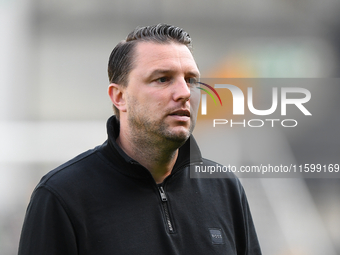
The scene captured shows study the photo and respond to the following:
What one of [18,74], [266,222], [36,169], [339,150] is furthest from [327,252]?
[18,74]

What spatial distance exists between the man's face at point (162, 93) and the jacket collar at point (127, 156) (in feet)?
0.40

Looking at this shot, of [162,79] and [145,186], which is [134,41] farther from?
[145,186]

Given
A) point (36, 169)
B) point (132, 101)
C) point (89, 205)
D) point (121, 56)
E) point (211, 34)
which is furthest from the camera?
point (211, 34)

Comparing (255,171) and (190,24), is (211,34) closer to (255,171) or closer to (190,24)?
(190,24)

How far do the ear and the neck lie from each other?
→ 141mm

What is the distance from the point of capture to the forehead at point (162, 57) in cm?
181

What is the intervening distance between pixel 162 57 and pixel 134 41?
227 mm

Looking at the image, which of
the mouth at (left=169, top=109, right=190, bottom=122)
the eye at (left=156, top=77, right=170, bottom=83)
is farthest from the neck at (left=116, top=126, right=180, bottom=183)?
the eye at (left=156, top=77, right=170, bottom=83)

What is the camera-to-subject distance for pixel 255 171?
4145 mm

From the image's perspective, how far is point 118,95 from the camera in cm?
196

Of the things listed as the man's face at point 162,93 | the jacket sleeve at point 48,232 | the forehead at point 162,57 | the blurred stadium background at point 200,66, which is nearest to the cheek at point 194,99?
the man's face at point 162,93

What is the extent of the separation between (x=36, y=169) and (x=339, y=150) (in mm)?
3244

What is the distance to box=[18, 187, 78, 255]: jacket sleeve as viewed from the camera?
1.51 meters

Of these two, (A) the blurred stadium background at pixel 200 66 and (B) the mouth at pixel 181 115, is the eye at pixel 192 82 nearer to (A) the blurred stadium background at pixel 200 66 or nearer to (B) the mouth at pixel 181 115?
(B) the mouth at pixel 181 115
